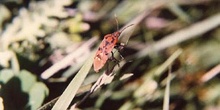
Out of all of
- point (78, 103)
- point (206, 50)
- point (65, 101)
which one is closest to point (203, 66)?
point (206, 50)

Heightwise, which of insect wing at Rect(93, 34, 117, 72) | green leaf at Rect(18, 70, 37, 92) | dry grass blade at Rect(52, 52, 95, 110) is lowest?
dry grass blade at Rect(52, 52, 95, 110)

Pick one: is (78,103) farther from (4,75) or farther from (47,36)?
(47,36)

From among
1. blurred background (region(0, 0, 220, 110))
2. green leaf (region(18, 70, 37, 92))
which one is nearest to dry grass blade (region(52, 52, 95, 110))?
blurred background (region(0, 0, 220, 110))

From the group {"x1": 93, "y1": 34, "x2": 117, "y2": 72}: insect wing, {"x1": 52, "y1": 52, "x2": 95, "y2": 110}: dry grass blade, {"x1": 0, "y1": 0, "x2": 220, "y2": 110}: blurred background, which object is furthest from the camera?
{"x1": 0, "y1": 0, "x2": 220, "y2": 110}: blurred background

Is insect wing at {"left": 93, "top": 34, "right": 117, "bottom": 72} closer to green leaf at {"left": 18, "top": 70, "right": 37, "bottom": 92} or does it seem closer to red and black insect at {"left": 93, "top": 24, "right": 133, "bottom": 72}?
red and black insect at {"left": 93, "top": 24, "right": 133, "bottom": 72}

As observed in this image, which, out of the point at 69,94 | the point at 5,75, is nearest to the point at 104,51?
the point at 69,94

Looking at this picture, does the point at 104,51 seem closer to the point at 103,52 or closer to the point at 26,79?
the point at 103,52

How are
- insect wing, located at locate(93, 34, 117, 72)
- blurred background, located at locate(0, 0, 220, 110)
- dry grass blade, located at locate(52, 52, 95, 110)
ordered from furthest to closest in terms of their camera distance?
blurred background, located at locate(0, 0, 220, 110) < insect wing, located at locate(93, 34, 117, 72) < dry grass blade, located at locate(52, 52, 95, 110)

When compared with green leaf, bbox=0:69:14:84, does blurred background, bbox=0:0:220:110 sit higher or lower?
higher
